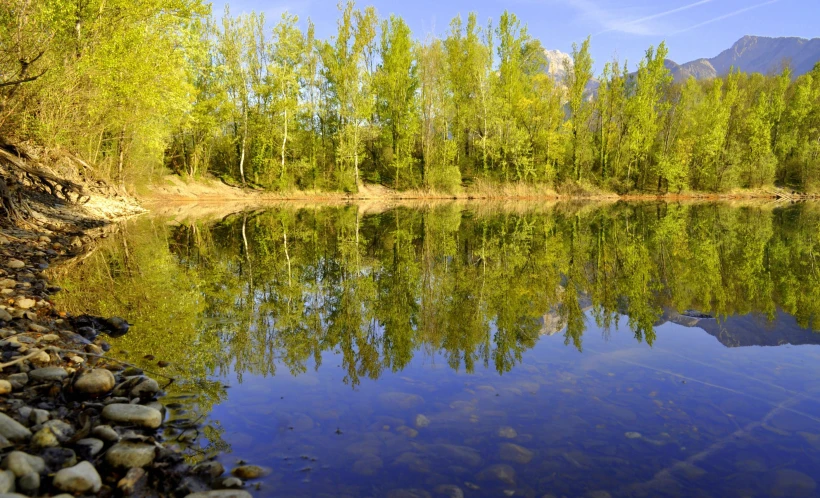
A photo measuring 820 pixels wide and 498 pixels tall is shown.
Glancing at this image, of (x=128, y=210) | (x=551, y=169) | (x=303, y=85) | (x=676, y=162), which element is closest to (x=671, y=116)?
(x=676, y=162)

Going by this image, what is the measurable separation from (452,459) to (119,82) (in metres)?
20.2

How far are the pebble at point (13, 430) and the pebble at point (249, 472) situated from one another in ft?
5.08

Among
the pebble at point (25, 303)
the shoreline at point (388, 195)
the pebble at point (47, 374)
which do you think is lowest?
the pebble at point (47, 374)

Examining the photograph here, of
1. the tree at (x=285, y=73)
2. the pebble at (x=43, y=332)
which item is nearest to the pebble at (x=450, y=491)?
the pebble at (x=43, y=332)

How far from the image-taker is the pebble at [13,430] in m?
3.75

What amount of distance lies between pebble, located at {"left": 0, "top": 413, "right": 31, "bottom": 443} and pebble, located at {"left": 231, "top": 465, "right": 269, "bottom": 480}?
155 centimetres

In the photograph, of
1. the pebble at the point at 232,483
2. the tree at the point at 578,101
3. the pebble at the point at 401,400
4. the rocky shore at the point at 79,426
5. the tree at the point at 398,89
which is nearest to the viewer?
the rocky shore at the point at 79,426

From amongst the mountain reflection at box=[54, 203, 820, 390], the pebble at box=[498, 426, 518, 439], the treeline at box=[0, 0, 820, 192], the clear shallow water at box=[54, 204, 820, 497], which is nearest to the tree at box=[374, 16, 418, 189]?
the treeline at box=[0, 0, 820, 192]

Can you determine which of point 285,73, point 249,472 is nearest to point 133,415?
point 249,472

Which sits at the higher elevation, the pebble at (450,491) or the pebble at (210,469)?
the pebble at (210,469)

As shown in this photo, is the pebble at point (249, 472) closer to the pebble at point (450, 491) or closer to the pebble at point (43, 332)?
the pebble at point (450, 491)

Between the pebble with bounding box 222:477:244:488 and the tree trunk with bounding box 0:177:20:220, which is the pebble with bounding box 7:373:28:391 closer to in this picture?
the pebble with bounding box 222:477:244:488

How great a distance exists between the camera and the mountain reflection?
7.44 metres

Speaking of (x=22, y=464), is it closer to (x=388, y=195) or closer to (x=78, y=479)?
(x=78, y=479)
